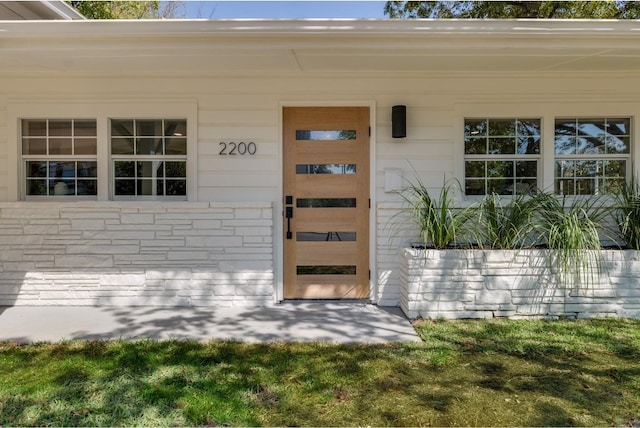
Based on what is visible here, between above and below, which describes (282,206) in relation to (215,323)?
above

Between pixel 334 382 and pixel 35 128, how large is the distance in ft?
14.0

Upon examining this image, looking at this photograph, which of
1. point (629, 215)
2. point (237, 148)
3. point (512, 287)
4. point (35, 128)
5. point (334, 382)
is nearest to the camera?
point (334, 382)

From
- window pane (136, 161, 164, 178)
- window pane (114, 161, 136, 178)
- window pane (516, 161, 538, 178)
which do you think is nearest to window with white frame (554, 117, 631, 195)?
window pane (516, 161, 538, 178)

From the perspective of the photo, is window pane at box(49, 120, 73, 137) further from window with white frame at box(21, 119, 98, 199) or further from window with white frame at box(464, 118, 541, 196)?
window with white frame at box(464, 118, 541, 196)

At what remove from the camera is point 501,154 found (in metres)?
4.49

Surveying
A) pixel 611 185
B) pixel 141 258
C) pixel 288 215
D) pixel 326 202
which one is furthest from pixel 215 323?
pixel 611 185

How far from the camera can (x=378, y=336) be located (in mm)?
3455

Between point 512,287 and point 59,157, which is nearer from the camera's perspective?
point 512,287

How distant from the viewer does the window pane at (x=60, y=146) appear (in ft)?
14.8

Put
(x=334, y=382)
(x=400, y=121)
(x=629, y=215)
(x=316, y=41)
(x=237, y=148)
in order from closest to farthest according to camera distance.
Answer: (x=334, y=382) → (x=316, y=41) → (x=629, y=215) → (x=400, y=121) → (x=237, y=148)

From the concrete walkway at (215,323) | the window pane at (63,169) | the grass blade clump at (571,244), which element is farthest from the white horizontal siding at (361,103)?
the grass blade clump at (571,244)

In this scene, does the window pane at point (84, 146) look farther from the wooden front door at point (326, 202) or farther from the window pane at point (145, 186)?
the wooden front door at point (326, 202)

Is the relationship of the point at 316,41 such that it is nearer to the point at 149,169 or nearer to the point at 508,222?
the point at 149,169

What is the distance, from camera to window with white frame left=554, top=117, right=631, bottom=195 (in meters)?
4.49
